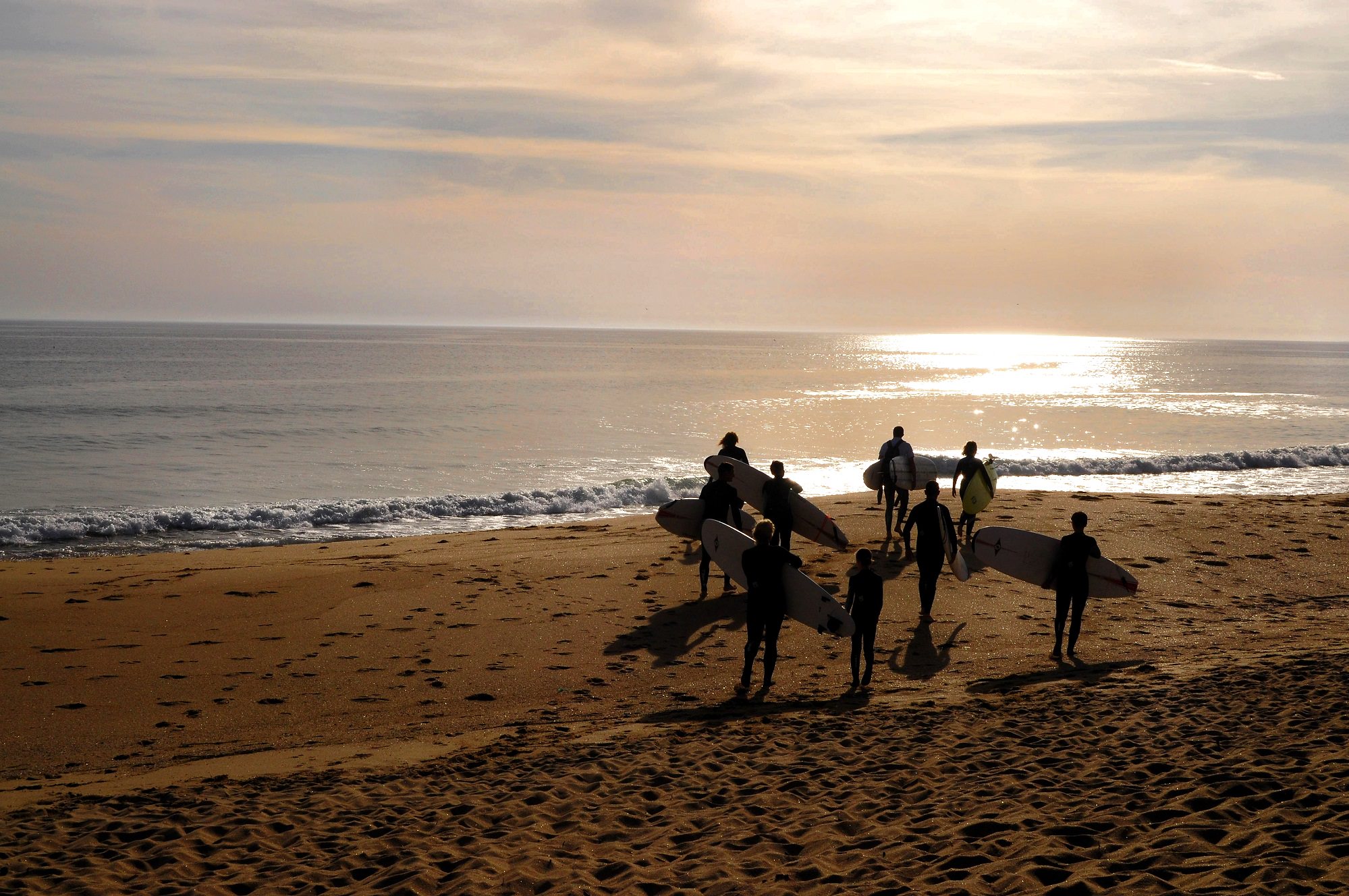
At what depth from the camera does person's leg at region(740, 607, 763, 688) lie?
7844 millimetres

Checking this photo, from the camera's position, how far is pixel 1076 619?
9086 mm

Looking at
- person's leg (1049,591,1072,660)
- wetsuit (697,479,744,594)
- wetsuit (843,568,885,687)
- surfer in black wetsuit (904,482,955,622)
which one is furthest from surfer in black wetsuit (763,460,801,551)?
person's leg (1049,591,1072,660)

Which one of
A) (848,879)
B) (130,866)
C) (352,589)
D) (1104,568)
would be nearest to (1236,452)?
(1104,568)

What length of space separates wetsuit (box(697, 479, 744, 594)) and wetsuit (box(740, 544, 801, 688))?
3.00 meters

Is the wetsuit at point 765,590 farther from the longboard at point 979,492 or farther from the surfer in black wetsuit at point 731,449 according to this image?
the longboard at point 979,492

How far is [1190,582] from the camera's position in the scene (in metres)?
12.0

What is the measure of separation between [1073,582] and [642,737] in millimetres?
4785

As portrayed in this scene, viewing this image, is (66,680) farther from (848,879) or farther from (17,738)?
(848,879)

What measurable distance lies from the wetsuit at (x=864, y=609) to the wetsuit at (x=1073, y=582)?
84.0 inches

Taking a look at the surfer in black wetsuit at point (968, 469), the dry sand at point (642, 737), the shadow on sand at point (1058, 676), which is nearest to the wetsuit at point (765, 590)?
the dry sand at point (642, 737)

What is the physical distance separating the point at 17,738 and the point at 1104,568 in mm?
10133

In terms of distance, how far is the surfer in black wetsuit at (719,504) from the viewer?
36.1ft

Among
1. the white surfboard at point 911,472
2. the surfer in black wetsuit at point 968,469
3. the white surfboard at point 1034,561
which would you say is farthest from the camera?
the white surfboard at point 911,472

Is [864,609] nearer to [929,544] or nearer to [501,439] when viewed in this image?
[929,544]
